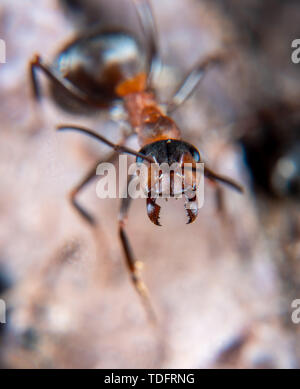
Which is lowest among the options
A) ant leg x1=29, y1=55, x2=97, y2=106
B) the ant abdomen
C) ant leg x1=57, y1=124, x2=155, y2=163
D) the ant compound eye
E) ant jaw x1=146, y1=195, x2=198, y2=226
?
ant jaw x1=146, y1=195, x2=198, y2=226

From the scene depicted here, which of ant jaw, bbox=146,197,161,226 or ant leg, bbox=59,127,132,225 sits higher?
ant leg, bbox=59,127,132,225

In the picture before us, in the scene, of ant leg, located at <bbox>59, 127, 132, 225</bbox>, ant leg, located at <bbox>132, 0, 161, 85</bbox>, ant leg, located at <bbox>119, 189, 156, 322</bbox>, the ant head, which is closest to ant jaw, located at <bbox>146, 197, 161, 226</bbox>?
the ant head

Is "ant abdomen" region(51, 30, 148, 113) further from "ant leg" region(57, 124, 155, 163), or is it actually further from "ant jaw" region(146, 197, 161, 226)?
"ant jaw" region(146, 197, 161, 226)

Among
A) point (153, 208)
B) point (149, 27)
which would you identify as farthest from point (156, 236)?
point (149, 27)

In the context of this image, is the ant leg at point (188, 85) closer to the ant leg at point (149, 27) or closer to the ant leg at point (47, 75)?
the ant leg at point (149, 27)

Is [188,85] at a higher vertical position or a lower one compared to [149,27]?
lower

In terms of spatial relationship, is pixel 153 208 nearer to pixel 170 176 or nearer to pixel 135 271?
pixel 170 176
